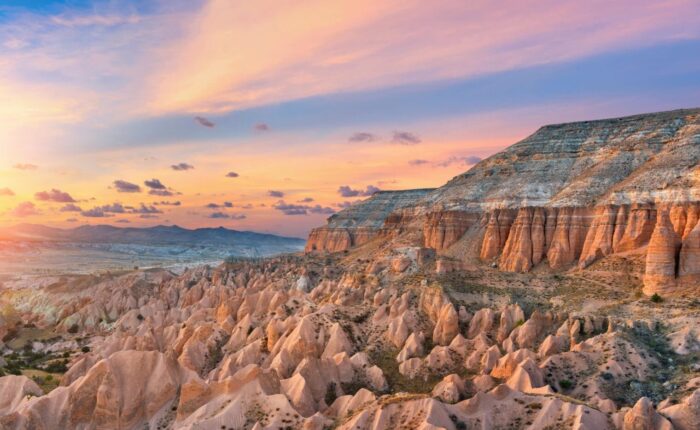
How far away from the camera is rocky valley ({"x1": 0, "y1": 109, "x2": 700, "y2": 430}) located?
3559cm

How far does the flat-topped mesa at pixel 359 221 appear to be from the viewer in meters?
165

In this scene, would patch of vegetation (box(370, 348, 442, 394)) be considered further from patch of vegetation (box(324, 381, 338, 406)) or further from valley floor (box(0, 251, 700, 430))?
patch of vegetation (box(324, 381, 338, 406))

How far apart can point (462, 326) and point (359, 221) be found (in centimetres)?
11600

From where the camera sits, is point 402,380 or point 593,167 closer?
point 402,380

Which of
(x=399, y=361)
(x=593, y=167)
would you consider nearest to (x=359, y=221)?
(x=593, y=167)

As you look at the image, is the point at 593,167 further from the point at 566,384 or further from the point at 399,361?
the point at 566,384

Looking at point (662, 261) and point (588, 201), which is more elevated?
point (588, 201)

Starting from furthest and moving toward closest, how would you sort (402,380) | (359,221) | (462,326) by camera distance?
1. (359,221)
2. (462,326)
3. (402,380)

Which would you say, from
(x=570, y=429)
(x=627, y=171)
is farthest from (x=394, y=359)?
(x=627, y=171)

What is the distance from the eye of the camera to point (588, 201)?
81688 millimetres

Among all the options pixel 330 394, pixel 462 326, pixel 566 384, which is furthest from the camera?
pixel 462 326

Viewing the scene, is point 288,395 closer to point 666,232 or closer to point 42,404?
point 42,404

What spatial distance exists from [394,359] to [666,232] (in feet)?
112

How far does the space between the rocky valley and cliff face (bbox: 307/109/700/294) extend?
308mm
